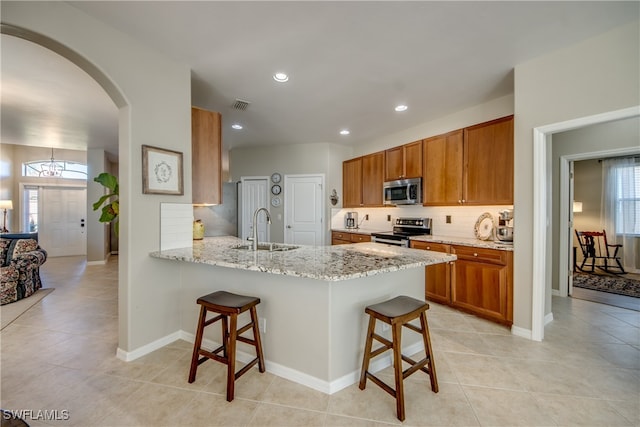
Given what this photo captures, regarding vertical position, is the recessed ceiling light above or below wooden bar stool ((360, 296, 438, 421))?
above

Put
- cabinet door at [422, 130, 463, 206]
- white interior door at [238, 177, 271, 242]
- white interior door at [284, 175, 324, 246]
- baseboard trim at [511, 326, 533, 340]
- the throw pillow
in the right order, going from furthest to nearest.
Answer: white interior door at [238, 177, 271, 242] → white interior door at [284, 175, 324, 246] → the throw pillow → cabinet door at [422, 130, 463, 206] → baseboard trim at [511, 326, 533, 340]

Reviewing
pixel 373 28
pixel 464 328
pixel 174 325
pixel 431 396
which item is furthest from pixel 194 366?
pixel 373 28

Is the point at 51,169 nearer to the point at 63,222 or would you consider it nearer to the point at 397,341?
the point at 63,222

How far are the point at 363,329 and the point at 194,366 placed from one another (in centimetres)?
126

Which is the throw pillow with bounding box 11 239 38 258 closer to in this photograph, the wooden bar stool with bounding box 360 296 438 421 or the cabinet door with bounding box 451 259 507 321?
the wooden bar stool with bounding box 360 296 438 421

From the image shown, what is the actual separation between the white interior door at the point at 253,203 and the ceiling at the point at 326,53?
2216 millimetres

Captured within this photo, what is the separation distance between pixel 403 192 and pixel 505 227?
4.95 ft

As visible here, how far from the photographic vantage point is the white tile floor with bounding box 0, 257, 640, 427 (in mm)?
1679

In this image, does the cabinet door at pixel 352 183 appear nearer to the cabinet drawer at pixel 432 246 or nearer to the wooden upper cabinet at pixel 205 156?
the cabinet drawer at pixel 432 246

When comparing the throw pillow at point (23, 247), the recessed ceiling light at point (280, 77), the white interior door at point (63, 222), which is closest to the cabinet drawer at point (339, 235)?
the recessed ceiling light at point (280, 77)

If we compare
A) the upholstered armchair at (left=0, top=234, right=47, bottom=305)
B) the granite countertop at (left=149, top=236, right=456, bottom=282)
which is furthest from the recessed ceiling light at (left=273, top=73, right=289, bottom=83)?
the upholstered armchair at (left=0, top=234, right=47, bottom=305)

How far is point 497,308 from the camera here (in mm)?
3014

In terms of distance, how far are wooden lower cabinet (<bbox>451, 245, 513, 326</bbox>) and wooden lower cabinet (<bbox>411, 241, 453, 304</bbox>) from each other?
7 centimetres

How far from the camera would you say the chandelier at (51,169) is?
24.1 ft
